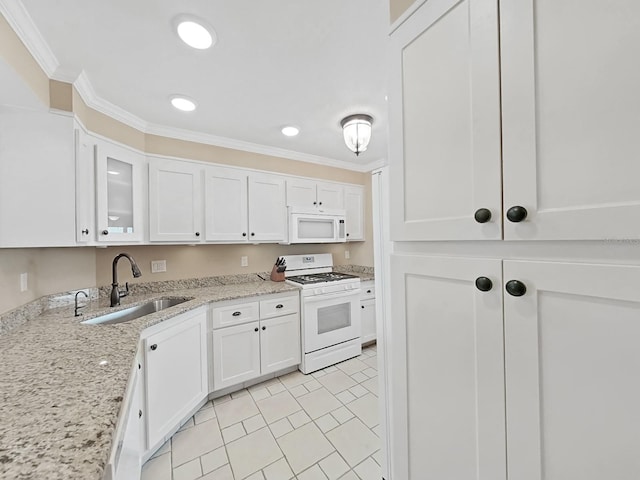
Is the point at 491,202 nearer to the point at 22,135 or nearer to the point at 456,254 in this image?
the point at 456,254

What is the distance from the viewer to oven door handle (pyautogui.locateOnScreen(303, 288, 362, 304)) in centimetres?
264

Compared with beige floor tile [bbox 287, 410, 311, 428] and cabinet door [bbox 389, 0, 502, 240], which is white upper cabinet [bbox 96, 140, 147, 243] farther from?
cabinet door [bbox 389, 0, 502, 240]

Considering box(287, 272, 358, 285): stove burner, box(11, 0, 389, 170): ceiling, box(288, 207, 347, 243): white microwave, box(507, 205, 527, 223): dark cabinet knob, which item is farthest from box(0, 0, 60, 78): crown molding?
box(287, 272, 358, 285): stove burner

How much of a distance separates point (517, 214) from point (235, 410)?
2.38 m

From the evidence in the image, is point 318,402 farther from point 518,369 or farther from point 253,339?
point 518,369

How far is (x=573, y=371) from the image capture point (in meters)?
0.51

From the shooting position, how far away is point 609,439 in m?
0.46

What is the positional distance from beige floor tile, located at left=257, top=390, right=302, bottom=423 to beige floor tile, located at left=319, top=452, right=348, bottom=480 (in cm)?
51

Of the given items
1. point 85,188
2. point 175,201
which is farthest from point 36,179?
point 175,201

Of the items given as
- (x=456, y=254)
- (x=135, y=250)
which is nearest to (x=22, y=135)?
(x=135, y=250)

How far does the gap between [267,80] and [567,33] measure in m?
1.61

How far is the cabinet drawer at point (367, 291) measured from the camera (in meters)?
3.15

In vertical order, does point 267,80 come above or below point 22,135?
above

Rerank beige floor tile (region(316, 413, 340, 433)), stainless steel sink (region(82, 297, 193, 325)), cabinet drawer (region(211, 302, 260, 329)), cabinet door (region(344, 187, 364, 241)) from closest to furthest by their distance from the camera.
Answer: stainless steel sink (region(82, 297, 193, 325)) < beige floor tile (region(316, 413, 340, 433)) < cabinet drawer (region(211, 302, 260, 329)) < cabinet door (region(344, 187, 364, 241))
